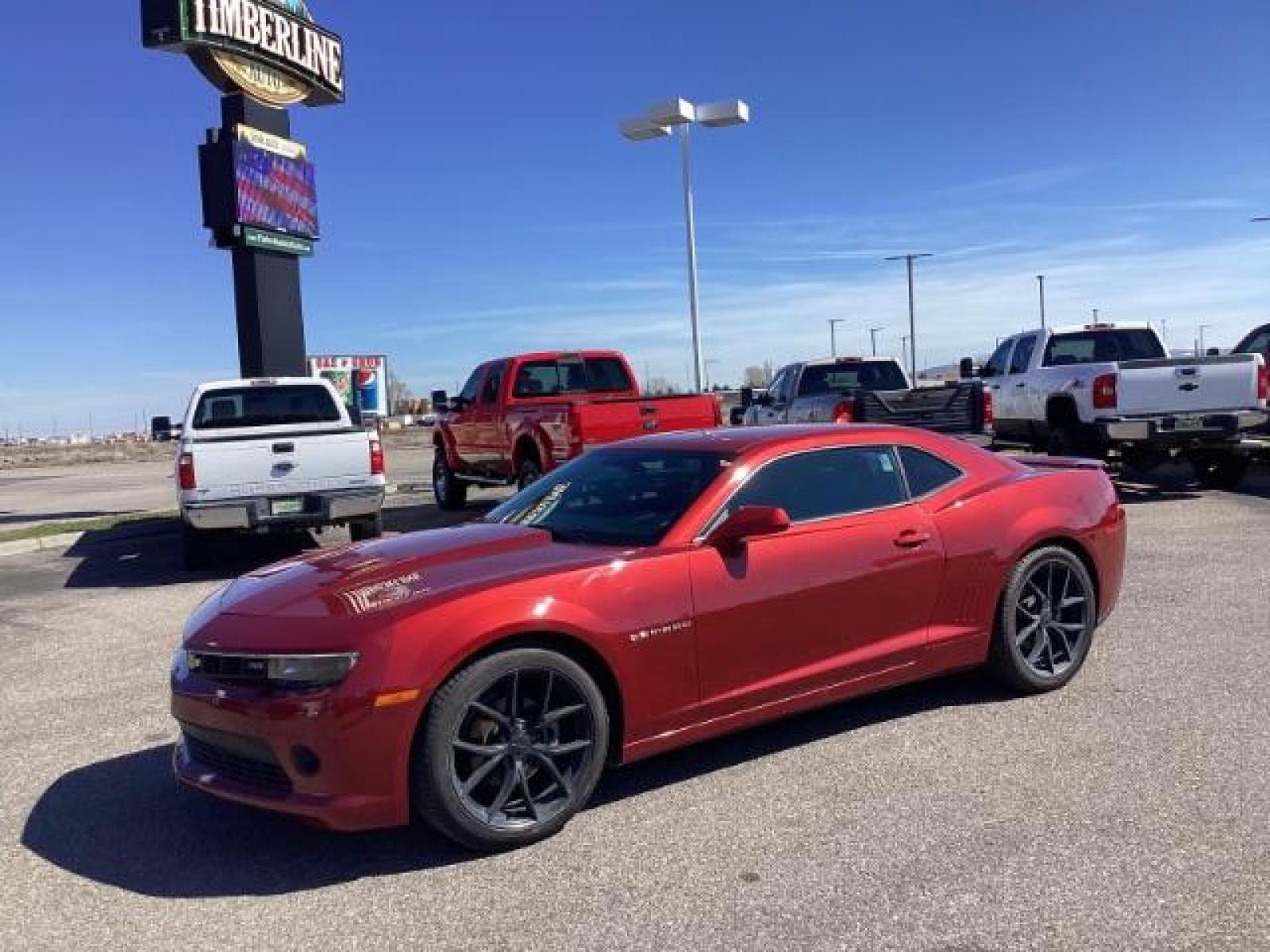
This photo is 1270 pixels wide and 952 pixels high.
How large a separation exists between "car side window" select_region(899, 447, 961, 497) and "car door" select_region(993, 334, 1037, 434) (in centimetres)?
1027

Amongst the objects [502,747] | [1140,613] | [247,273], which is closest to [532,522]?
[502,747]

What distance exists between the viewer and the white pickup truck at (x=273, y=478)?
33.6ft

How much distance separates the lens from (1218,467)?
45.9 ft

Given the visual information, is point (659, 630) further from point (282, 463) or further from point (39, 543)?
point (39, 543)

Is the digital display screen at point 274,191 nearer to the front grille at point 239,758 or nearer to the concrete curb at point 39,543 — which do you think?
the concrete curb at point 39,543

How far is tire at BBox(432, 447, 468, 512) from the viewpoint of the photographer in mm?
16047

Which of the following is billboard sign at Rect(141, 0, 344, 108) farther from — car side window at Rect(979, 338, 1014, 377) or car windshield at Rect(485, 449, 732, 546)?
car windshield at Rect(485, 449, 732, 546)

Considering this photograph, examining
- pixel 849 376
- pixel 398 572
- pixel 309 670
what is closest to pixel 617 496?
pixel 398 572

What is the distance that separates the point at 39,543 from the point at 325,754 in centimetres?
1198

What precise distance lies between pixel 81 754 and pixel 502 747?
2.55 m

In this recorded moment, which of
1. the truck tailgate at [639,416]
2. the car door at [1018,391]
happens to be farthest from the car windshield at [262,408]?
the car door at [1018,391]

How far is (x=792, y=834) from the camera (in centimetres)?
388

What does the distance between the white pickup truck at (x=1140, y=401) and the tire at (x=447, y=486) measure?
814cm

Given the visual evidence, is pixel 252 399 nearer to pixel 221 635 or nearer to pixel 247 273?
pixel 247 273
